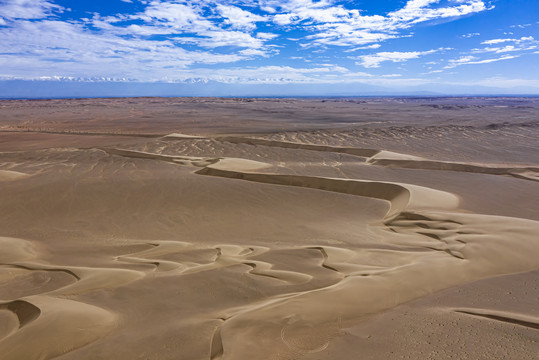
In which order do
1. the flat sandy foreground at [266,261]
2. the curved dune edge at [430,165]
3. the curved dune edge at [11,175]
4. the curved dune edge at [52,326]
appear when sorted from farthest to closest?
1. the curved dune edge at [430,165]
2. the curved dune edge at [11,175]
3. the flat sandy foreground at [266,261]
4. the curved dune edge at [52,326]

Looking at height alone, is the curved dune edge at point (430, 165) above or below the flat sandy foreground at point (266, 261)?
above

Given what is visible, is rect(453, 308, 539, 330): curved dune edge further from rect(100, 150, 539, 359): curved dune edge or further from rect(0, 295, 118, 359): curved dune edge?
rect(0, 295, 118, 359): curved dune edge

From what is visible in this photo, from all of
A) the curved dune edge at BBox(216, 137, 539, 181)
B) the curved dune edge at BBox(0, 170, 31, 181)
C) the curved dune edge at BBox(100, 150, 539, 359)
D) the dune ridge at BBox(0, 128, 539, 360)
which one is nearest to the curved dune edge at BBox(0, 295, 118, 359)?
the dune ridge at BBox(0, 128, 539, 360)

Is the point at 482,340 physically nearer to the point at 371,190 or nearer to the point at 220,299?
the point at 220,299

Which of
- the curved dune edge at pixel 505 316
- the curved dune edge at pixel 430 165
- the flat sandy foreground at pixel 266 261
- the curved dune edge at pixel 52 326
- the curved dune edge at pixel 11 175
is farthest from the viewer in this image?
the curved dune edge at pixel 430 165

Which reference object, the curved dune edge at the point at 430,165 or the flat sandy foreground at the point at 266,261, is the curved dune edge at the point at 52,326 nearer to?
the flat sandy foreground at the point at 266,261

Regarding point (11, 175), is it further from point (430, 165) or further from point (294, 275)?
point (430, 165)

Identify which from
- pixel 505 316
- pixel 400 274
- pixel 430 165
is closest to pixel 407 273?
pixel 400 274

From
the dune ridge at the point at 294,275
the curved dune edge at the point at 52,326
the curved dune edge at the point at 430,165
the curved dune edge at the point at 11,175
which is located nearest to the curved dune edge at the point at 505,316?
the dune ridge at the point at 294,275

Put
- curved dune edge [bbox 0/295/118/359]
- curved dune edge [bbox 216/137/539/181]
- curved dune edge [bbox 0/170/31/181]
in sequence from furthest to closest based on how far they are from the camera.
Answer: curved dune edge [bbox 216/137/539/181]
curved dune edge [bbox 0/170/31/181]
curved dune edge [bbox 0/295/118/359]

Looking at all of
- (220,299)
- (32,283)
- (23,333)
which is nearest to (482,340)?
(220,299)
